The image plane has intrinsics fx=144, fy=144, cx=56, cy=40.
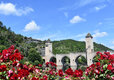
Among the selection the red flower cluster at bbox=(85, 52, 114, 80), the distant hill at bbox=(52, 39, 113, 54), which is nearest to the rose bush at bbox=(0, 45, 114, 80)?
the red flower cluster at bbox=(85, 52, 114, 80)

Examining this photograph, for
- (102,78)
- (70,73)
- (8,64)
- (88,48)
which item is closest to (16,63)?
(8,64)

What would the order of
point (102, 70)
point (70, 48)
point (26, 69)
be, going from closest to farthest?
1. point (26, 69)
2. point (102, 70)
3. point (70, 48)

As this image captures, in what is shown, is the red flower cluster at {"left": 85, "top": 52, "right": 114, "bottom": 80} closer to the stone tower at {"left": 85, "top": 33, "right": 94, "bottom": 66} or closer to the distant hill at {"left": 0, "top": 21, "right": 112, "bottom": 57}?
the stone tower at {"left": 85, "top": 33, "right": 94, "bottom": 66}

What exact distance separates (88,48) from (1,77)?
3148cm

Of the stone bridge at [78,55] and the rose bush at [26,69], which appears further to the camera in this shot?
the stone bridge at [78,55]

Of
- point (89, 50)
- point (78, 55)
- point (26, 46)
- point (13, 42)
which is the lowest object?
point (78, 55)

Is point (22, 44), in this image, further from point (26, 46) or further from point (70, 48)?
point (70, 48)

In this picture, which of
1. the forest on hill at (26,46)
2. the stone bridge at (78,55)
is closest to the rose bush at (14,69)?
the stone bridge at (78,55)

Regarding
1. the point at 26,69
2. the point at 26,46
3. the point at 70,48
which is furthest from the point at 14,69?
the point at 70,48

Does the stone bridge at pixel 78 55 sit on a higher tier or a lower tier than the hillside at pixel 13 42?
lower

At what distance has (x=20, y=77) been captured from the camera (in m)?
3.66

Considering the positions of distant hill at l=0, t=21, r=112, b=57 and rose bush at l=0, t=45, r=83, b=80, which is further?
distant hill at l=0, t=21, r=112, b=57

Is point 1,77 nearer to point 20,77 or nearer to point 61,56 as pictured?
point 20,77

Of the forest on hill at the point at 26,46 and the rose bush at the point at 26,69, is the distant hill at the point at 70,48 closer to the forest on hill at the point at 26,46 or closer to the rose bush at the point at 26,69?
the forest on hill at the point at 26,46
